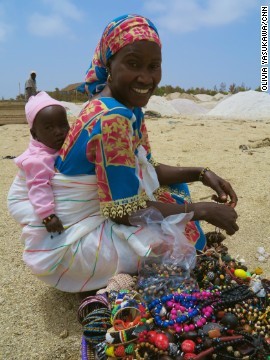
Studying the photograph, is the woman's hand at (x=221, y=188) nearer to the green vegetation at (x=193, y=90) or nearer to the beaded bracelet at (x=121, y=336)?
the beaded bracelet at (x=121, y=336)

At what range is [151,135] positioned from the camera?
8078 mm

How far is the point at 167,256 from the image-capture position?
212cm

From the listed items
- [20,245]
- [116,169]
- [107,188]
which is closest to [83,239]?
[107,188]

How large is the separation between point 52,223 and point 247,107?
11410 millimetres

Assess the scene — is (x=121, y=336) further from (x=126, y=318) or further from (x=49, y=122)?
(x=49, y=122)

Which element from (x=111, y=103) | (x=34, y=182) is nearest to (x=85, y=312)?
(x=34, y=182)

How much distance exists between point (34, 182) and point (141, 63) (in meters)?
0.88

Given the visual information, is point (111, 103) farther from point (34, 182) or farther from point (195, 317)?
point (195, 317)

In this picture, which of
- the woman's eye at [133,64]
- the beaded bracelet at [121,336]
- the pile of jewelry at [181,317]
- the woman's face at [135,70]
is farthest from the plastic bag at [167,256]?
the woman's eye at [133,64]

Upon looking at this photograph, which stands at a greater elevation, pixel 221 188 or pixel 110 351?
pixel 221 188

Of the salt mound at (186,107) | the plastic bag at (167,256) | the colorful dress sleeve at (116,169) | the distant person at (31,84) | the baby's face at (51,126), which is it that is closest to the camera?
the colorful dress sleeve at (116,169)

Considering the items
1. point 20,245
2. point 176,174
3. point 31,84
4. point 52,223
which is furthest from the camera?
point 31,84

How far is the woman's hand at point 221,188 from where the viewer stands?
250cm

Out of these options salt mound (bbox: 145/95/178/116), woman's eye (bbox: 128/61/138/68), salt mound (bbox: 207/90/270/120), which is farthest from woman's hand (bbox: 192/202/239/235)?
salt mound (bbox: 145/95/178/116)
